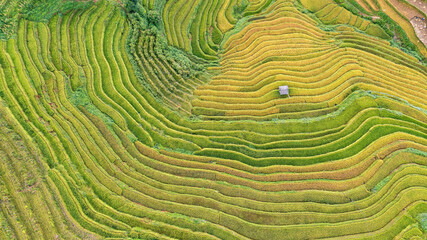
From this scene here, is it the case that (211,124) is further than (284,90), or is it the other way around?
(284,90)

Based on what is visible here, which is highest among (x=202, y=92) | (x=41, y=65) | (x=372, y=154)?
(x=41, y=65)

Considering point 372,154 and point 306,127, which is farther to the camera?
point 306,127

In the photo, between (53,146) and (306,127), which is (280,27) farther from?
(53,146)

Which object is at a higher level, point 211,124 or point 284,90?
point 284,90

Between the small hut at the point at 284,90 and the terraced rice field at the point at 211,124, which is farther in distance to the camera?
the small hut at the point at 284,90

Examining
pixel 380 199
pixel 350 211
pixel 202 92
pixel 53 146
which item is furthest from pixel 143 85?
pixel 380 199

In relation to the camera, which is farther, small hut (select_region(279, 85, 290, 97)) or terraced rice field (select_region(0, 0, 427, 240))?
small hut (select_region(279, 85, 290, 97))

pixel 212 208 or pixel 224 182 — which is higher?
pixel 224 182

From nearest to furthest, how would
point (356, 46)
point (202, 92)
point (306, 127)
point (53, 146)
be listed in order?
1. point (53, 146)
2. point (306, 127)
3. point (202, 92)
4. point (356, 46)
